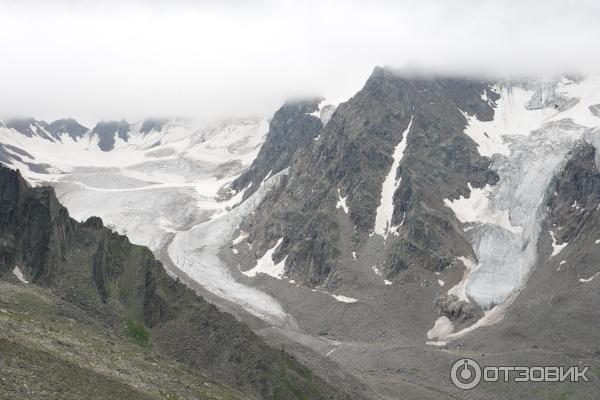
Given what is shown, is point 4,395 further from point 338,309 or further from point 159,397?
point 338,309

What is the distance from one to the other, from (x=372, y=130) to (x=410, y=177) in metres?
27.6

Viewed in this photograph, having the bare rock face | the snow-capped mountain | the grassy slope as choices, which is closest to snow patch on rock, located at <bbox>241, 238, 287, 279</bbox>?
the snow-capped mountain

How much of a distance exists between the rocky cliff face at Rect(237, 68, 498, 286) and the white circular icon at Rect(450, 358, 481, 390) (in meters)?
44.2

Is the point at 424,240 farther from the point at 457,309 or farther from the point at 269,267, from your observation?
the point at 269,267

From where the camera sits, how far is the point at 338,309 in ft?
428

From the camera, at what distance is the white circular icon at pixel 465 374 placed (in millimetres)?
88562

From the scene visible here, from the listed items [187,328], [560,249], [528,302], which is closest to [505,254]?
[560,249]

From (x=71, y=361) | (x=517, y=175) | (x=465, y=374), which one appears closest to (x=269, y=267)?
(x=517, y=175)

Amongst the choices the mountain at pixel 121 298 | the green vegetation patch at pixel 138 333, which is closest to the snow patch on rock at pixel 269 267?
the mountain at pixel 121 298

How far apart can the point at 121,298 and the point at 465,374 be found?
5228 centimetres

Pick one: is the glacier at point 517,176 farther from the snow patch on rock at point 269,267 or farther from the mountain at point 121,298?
the mountain at point 121,298

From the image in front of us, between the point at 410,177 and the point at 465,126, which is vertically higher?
the point at 465,126

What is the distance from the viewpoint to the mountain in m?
52.5

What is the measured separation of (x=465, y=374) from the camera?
9106cm
